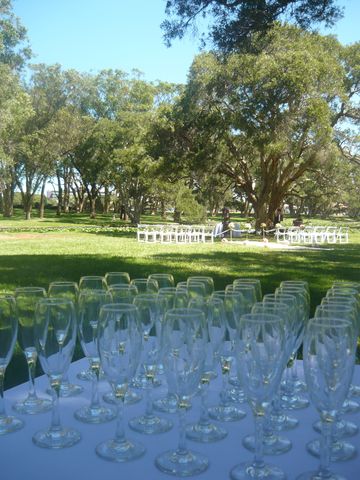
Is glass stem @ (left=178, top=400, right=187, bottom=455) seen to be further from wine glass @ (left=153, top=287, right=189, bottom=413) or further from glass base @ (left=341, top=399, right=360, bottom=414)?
glass base @ (left=341, top=399, right=360, bottom=414)

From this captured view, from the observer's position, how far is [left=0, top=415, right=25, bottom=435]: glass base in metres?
1.57

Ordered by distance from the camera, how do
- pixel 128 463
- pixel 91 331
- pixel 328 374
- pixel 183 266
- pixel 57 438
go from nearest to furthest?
pixel 328 374
pixel 128 463
pixel 57 438
pixel 91 331
pixel 183 266

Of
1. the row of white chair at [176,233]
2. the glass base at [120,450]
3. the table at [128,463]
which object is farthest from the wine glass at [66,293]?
the row of white chair at [176,233]

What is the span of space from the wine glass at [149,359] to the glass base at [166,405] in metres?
0.05

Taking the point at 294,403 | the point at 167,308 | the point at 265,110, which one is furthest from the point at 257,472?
the point at 265,110

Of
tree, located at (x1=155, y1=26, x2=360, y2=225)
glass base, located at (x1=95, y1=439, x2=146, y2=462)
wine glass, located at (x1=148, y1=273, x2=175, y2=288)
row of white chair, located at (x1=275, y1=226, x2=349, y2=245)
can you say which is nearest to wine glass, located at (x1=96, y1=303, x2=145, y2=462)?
glass base, located at (x1=95, y1=439, x2=146, y2=462)

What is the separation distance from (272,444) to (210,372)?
0.28m

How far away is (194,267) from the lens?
12711 millimetres

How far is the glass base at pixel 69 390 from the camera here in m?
1.88

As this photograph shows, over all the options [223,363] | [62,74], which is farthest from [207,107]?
[223,363]

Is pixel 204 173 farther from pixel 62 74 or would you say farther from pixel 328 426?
pixel 328 426

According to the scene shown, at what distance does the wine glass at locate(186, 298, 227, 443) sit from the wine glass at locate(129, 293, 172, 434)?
0.10 metres

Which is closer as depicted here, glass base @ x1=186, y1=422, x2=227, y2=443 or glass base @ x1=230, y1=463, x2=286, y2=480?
glass base @ x1=230, y1=463, x2=286, y2=480

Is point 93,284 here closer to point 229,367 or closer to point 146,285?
point 146,285
